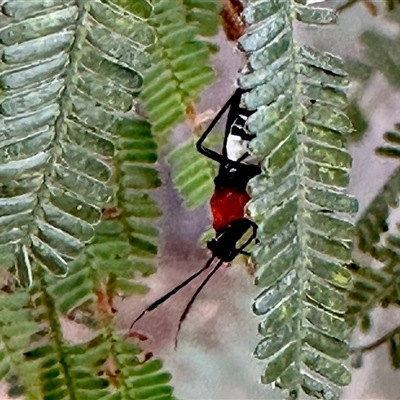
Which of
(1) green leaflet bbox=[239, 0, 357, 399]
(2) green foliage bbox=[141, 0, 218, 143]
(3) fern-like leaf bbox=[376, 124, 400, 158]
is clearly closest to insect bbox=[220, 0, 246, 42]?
(2) green foliage bbox=[141, 0, 218, 143]

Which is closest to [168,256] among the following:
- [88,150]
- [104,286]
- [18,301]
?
[104,286]

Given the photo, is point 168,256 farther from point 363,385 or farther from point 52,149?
point 52,149

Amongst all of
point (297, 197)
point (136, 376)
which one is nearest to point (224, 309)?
point (136, 376)

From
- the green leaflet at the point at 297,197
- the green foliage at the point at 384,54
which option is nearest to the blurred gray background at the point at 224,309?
the green foliage at the point at 384,54

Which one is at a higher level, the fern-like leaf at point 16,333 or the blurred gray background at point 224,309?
the fern-like leaf at point 16,333

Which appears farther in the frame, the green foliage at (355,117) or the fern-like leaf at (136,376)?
the green foliage at (355,117)

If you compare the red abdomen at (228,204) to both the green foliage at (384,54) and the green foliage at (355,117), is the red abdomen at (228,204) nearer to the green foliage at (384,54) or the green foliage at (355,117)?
the green foliage at (355,117)
